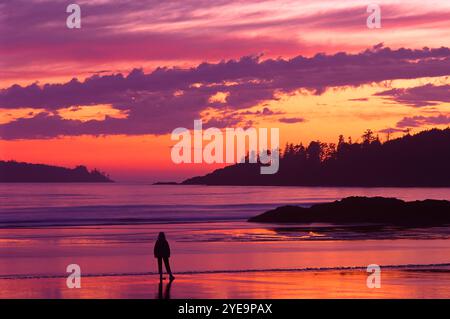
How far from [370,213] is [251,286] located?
53.9m

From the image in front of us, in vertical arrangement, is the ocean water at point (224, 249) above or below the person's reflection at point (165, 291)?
below

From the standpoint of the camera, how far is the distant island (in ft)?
265

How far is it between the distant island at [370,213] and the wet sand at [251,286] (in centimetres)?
4579

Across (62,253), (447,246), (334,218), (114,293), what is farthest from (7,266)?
(334,218)

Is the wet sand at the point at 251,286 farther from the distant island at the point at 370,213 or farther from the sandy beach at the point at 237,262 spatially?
the distant island at the point at 370,213

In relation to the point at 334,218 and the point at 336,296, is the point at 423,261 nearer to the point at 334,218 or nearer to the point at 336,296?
the point at 336,296

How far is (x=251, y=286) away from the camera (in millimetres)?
29922

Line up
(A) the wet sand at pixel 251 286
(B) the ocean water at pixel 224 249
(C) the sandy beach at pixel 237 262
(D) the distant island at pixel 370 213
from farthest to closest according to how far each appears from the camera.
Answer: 1. (D) the distant island at pixel 370 213
2. (B) the ocean water at pixel 224 249
3. (C) the sandy beach at pixel 237 262
4. (A) the wet sand at pixel 251 286

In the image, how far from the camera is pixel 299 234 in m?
63.0

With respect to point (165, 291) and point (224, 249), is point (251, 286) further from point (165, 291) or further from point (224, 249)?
point (224, 249)

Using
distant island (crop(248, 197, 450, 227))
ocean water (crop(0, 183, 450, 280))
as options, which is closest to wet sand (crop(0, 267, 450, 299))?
ocean water (crop(0, 183, 450, 280))

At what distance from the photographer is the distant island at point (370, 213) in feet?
265

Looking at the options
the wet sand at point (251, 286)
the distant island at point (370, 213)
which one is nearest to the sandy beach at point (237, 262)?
the wet sand at point (251, 286)
